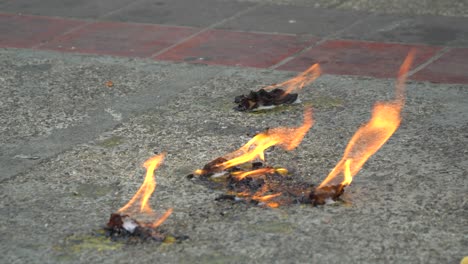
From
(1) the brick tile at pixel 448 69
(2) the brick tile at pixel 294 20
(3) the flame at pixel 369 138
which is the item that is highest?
(2) the brick tile at pixel 294 20

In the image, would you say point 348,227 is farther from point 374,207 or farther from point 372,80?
point 372,80

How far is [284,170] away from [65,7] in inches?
168

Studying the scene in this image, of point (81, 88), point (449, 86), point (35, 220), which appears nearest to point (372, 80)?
point (449, 86)

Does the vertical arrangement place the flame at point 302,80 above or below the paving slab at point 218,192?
above

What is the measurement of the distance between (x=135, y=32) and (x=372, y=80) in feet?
7.21

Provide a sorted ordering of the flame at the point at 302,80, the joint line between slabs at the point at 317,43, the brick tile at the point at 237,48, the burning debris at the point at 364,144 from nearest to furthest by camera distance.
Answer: the burning debris at the point at 364,144, the flame at the point at 302,80, the joint line between slabs at the point at 317,43, the brick tile at the point at 237,48

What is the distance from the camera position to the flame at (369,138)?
14.9 feet

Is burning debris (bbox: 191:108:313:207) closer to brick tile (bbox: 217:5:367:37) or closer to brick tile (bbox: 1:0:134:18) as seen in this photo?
brick tile (bbox: 217:5:367:37)

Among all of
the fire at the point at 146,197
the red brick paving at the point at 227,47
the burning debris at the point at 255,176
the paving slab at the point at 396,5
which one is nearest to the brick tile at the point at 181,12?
the red brick paving at the point at 227,47

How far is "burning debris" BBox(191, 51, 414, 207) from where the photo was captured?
428 cm

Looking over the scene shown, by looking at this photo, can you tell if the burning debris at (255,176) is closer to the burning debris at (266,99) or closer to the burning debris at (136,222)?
the burning debris at (136,222)

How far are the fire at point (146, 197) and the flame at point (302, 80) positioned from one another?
1275 mm

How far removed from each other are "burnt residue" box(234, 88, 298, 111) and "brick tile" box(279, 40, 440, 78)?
666 mm

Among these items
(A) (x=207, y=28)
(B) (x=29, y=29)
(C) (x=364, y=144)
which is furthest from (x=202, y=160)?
(B) (x=29, y=29)
